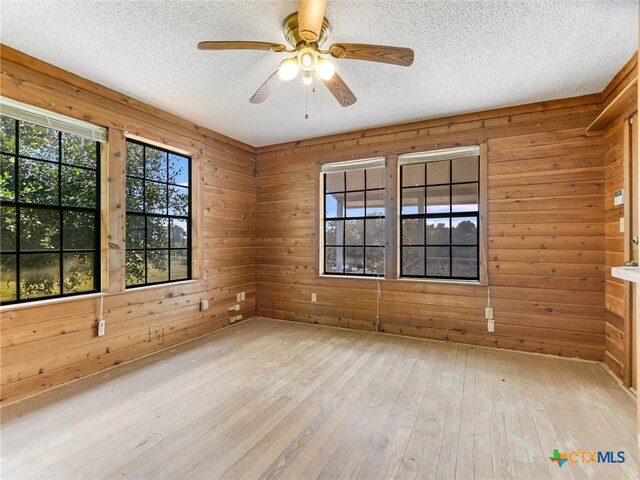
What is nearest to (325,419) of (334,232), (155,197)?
(334,232)

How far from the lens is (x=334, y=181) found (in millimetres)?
4586

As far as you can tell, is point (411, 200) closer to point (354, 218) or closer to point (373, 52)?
point (354, 218)

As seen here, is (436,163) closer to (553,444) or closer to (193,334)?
(553,444)

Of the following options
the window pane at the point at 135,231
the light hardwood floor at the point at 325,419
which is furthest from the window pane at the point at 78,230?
the light hardwood floor at the point at 325,419

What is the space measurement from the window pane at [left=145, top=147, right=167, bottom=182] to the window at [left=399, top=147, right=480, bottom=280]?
293 cm

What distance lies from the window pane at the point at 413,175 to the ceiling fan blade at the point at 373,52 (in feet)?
7.21

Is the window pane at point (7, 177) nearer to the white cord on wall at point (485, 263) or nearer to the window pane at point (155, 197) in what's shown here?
the window pane at point (155, 197)

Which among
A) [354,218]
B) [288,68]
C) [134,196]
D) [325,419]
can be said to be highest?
[288,68]

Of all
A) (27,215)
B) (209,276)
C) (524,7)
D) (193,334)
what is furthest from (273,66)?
(193,334)

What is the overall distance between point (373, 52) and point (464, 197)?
7.99 feet

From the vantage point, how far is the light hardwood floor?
5.57 feet

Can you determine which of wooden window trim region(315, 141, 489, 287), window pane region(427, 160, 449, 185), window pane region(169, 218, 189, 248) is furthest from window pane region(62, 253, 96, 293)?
window pane region(427, 160, 449, 185)

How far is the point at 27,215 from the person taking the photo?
101 inches

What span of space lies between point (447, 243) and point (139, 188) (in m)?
3.71
